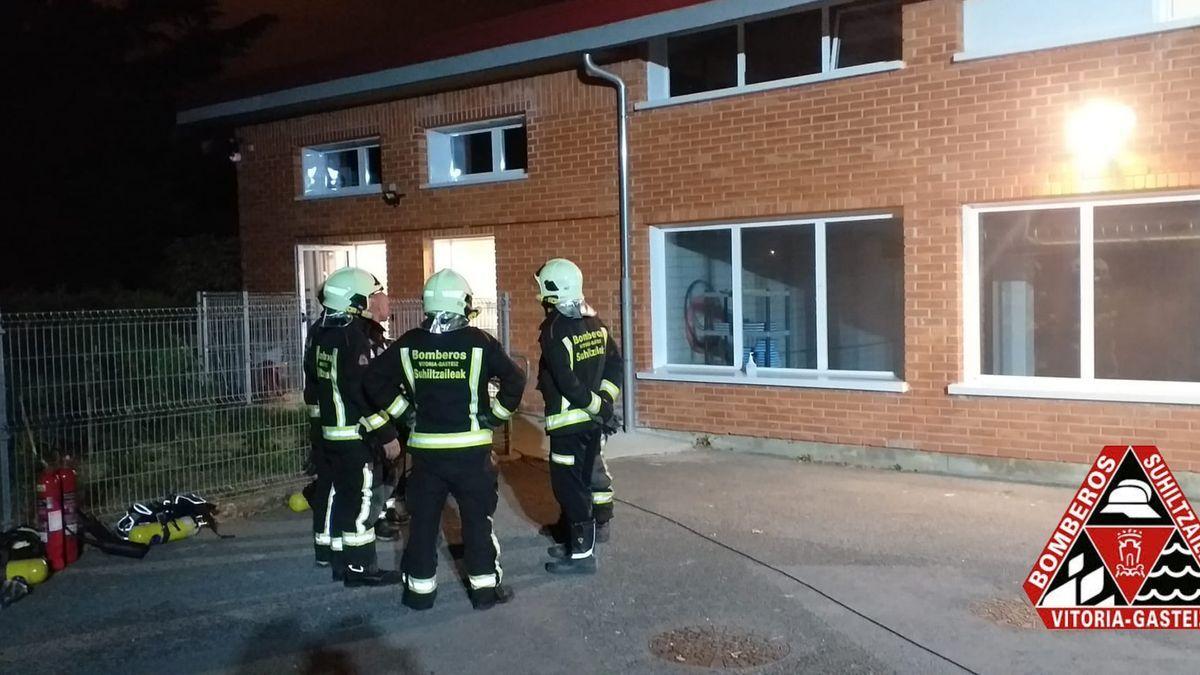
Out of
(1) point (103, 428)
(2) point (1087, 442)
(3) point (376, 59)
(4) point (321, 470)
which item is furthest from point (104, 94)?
(2) point (1087, 442)

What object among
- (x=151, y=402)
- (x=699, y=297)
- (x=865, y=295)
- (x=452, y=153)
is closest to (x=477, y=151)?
(x=452, y=153)

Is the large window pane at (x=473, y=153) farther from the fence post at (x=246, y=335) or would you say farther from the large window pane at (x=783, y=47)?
the fence post at (x=246, y=335)

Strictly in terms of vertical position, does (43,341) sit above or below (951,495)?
above

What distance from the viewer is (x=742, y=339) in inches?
453

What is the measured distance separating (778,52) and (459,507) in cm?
689

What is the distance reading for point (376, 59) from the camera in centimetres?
1379

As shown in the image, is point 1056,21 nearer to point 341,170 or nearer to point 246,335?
point 246,335

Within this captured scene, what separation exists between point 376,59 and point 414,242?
2.43 metres

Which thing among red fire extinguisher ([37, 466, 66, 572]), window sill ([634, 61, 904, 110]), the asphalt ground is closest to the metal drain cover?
the asphalt ground

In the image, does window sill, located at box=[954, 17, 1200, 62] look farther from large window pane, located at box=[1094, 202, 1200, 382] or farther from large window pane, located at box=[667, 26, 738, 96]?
large window pane, located at box=[667, 26, 738, 96]

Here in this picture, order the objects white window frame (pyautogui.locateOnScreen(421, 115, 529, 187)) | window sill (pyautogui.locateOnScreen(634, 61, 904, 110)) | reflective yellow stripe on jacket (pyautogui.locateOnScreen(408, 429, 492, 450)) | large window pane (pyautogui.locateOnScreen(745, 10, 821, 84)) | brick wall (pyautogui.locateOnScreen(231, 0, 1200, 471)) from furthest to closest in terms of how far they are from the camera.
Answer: white window frame (pyautogui.locateOnScreen(421, 115, 529, 187)), large window pane (pyautogui.locateOnScreen(745, 10, 821, 84)), window sill (pyautogui.locateOnScreen(634, 61, 904, 110)), brick wall (pyautogui.locateOnScreen(231, 0, 1200, 471)), reflective yellow stripe on jacket (pyautogui.locateOnScreen(408, 429, 492, 450))

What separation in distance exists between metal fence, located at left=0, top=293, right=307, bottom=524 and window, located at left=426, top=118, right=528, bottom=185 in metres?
4.48

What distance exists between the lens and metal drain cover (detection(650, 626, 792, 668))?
17.2ft

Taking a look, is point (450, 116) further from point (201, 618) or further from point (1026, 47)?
point (201, 618)
